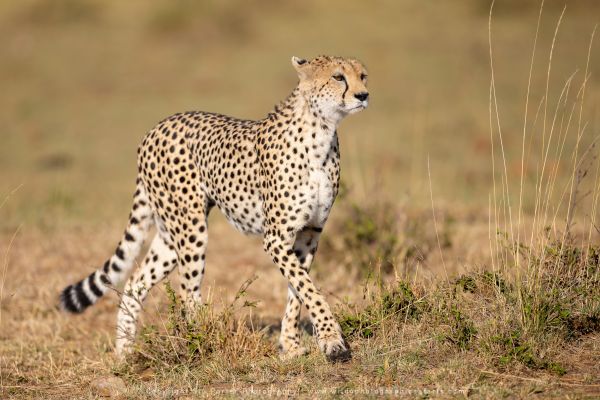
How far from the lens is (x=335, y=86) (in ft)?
13.0

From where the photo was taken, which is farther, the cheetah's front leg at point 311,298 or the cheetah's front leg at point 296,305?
the cheetah's front leg at point 296,305

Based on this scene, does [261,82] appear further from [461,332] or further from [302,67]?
[461,332]

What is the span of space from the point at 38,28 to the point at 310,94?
13.2m

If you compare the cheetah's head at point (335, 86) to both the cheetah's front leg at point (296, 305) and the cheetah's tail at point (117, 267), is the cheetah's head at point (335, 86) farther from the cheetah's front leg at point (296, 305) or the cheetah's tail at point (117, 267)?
the cheetah's tail at point (117, 267)

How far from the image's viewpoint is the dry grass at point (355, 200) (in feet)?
12.0

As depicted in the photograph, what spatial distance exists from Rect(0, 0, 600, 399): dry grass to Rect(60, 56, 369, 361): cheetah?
0.55ft

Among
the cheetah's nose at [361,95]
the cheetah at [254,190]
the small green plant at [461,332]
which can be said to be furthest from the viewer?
the cheetah at [254,190]

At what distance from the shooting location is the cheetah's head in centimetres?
387

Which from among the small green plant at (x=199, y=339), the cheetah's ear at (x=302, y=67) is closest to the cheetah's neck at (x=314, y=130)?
the cheetah's ear at (x=302, y=67)

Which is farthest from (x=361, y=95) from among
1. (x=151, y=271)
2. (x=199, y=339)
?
(x=151, y=271)

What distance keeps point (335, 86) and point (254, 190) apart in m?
0.66

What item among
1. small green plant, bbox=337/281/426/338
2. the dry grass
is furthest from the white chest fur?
small green plant, bbox=337/281/426/338

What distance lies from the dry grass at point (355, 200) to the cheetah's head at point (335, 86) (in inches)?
17.6

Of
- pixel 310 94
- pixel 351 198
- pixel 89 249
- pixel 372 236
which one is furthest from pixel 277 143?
pixel 89 249
